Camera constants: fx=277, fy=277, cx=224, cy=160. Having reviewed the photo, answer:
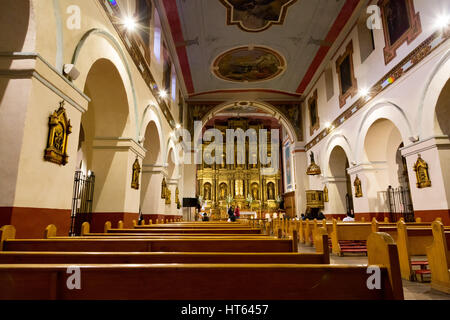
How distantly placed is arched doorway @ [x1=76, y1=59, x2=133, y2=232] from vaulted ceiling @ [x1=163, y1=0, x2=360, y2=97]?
14.0 feet

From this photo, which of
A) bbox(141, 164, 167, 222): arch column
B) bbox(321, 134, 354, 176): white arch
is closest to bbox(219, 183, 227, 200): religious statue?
bbox(321, 134, 354, 176): white arch

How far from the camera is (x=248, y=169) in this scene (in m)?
21.7

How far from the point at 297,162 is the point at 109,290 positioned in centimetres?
1397

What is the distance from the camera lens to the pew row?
3.73 ft

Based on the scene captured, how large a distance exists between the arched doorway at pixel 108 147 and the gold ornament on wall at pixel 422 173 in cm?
627

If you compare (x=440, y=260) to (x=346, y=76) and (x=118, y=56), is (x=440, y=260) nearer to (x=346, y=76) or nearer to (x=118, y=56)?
(x=118, y=56)

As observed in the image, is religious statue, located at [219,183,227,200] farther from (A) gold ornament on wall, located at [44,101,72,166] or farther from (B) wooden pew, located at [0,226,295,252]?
(B) wooden pew, located at [0,226,295,252]

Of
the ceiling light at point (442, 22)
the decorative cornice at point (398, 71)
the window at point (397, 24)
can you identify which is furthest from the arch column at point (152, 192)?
the ceiling light at point (442, 22)

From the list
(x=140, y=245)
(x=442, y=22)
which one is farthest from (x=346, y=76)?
(x=140, y=245)

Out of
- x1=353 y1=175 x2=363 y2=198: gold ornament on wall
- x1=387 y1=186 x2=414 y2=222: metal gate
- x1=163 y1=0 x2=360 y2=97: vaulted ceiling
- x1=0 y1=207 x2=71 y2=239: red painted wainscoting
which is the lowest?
x1=0 y1=207 x2=71 y2=239: red painted wainscoting

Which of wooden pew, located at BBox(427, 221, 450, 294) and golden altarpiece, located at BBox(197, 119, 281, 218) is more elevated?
golden altarpiece, located at BBox(197, 119, 281, 218)

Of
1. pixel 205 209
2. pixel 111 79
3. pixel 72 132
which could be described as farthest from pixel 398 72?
pixel 205 209

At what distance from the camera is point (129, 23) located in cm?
597
